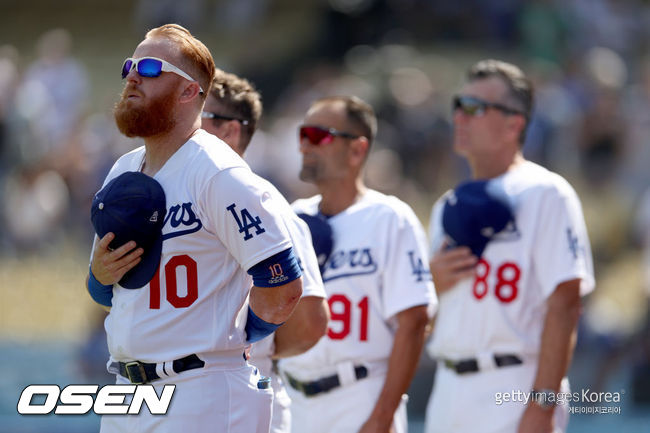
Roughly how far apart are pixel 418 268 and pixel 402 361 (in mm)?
446

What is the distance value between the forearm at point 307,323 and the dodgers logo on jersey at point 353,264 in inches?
30.6

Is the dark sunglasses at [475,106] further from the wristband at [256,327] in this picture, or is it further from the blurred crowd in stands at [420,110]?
the blurred crowd in stands at [420,110]

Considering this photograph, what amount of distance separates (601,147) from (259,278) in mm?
10028

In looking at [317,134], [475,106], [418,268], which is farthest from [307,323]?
[475,106]

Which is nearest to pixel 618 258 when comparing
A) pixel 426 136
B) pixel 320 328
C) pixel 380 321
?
pixel 426 136

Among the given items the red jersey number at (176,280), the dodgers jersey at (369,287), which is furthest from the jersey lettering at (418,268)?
the red jersey number at (176,280)

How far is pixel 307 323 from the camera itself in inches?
155

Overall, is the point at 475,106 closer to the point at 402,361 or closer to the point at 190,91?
the point at 402,361

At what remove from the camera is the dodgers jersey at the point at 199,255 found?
11.0 ft

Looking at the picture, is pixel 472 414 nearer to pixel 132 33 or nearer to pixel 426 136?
pixel 426 136

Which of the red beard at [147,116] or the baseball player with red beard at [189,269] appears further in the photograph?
the red beard at [147,116]

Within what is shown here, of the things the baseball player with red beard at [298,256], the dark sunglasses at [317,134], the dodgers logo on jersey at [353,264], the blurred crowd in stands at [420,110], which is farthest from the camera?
the blurred crowd in stands at [420,110]

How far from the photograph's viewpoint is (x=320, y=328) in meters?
3.96

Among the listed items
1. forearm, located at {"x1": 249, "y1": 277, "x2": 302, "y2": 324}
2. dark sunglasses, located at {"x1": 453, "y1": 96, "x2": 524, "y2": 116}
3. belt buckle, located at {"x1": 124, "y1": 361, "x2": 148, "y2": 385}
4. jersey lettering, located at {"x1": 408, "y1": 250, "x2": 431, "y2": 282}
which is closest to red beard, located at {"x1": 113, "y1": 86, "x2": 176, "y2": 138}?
forearm, located at {"x1": 249, "y1": 277, "x2": 302, "y2": 324}
